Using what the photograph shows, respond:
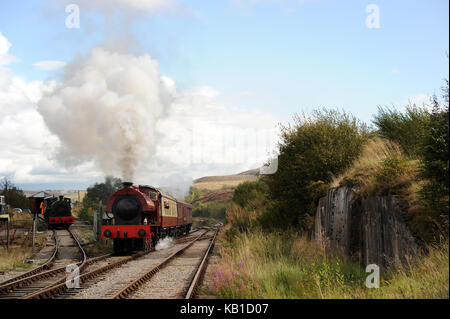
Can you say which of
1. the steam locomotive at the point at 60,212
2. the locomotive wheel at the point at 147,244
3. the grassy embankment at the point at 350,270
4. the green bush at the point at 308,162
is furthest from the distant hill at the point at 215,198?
the grassy embankment at the point at 350,270

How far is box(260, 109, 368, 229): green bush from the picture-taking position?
16188mm

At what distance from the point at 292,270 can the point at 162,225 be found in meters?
14.9

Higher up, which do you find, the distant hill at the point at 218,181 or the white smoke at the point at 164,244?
the distant hill at the point at 218,181

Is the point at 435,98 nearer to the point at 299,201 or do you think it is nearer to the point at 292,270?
the point at 292,270

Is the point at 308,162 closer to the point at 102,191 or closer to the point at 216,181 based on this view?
the point at 102,191

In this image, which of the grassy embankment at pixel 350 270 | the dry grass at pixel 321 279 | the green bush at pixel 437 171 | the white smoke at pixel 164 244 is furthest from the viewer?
the white smoke at pixel 164 244

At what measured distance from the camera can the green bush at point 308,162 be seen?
1619cm

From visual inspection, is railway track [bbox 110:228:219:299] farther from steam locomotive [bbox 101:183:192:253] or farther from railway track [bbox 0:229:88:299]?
steam locomotive [bbox 101:183:192:253]

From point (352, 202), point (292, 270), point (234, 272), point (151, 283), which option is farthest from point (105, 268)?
point (352, 202)

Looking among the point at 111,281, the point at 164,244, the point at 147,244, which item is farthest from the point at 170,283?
the point at 164,244

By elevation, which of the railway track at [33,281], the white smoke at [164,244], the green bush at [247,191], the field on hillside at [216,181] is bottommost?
A: the white smoke at [164,244]

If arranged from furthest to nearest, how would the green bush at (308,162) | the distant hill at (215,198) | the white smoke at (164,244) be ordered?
1. the distant hill at (215,198)
2. the white smoke at (164,244)
3. the green bush at (308,162)

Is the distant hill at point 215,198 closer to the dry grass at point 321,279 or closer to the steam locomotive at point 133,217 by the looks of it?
the steam locomotive at point 133,217

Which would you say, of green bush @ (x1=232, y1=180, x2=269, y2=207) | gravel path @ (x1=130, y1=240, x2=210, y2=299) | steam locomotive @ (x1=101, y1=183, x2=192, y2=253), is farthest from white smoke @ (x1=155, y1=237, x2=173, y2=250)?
green bush @ (x1=232, y1=180, x2=269, y2=207)
